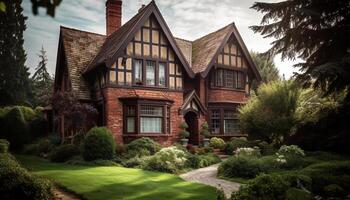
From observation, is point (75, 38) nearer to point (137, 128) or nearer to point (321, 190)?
point (137, 128)

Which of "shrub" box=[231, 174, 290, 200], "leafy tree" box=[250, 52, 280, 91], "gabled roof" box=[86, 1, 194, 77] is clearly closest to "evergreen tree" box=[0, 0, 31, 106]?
"gabled roof" box=[86, 1, 194, 77]

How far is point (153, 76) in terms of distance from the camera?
24.9 m

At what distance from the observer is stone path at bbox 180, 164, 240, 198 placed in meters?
13.1

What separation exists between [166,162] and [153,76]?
30.6 ft

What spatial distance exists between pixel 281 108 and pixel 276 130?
142 centimetres

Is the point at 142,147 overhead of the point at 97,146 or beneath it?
beneath

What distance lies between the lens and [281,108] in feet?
71.8

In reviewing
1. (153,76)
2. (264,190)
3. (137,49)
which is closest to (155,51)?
(137,49)

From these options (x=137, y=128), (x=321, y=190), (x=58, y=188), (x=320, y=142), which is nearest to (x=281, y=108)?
(x=320, y=142)

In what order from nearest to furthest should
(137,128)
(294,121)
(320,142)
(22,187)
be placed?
(22,187) → (320,142) → (294,121) → (137,128)

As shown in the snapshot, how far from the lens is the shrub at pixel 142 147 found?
67.6 ft

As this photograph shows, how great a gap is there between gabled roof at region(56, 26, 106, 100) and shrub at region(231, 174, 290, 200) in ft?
57.4

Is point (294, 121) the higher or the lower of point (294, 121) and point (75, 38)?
the lower

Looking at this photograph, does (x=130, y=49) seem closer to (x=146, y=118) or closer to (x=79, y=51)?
(x=146, y=118)
